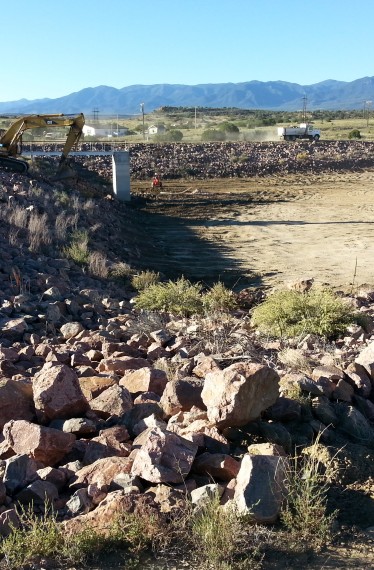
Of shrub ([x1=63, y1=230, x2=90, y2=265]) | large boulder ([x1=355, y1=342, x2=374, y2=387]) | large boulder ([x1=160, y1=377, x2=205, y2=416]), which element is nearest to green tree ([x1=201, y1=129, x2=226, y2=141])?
shrub ([x1=63, y1=230, x2=90, y2=265])

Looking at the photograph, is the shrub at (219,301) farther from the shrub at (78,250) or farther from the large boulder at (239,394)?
the large boulder at (239,394)

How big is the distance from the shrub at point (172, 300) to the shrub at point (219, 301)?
0.43 ft

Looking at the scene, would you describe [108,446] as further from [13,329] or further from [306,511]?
[13,329]

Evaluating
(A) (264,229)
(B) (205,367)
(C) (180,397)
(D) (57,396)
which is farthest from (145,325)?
(A) (264,229)

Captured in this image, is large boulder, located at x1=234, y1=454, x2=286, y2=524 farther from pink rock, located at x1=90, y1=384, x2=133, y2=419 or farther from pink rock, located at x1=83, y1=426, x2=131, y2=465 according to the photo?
pink rock, located at x1=90, y1=384, x2=133, y2=419

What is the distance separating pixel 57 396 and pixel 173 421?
0.92 metres

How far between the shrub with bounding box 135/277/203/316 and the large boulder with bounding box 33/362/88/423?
572 centimetres

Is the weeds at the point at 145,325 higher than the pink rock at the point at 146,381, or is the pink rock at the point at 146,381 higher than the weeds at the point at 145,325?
the pink rock at the point at 146,381

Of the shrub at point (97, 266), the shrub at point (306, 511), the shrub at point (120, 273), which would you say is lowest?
the shrub at point (120, 273)

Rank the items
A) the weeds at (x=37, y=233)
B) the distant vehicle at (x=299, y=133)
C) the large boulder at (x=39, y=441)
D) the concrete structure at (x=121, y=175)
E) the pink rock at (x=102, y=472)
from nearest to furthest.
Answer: the pink rock at (x=102, y=472), the large boulder at (x=39, y=441), the weeds at (x=37, y=233), the concrete structure at (x=121, y=175), the distant vehicle at (x=299, y=133)

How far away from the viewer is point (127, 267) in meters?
15.4

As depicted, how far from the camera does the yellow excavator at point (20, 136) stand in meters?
24.2

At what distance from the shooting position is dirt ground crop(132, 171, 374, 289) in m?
17.2

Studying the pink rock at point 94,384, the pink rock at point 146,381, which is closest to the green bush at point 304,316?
the pink rock at point 146,381
